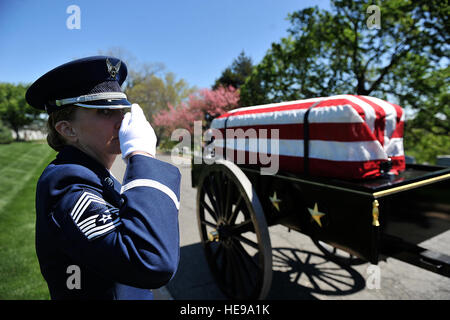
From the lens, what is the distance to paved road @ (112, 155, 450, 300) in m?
2.76

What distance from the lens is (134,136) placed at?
Result: 0.88m

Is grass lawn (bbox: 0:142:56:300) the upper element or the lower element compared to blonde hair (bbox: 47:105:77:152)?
lower

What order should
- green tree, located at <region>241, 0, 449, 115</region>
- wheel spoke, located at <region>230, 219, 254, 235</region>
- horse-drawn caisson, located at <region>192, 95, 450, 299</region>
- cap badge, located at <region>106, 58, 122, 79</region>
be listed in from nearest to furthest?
cap badge, located at <region>106, 58, 122, 79</region>
horse-drawn caisson, located at <region>192, 95, 450, 299</region>
wheel spoke, located at <region>230, 219, 254, 235</region>
green tree, located at <region>241, 0, 449, 115</region>

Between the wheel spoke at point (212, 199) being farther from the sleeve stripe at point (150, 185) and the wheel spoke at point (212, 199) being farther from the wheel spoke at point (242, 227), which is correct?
the sleeve stripe at point (150, 185)

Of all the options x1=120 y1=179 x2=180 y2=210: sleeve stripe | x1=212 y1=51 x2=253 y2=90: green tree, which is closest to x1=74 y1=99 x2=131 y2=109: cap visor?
x1=120 y1=179 x2=180 y2=210: sleeve stripe

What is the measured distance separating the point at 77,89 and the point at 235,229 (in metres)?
2.02

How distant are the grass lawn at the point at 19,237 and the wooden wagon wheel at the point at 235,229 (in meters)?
1.51

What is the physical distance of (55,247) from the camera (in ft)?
2.81

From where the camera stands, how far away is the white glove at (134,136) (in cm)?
87

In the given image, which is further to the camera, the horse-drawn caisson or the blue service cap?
the horse-drawn caisson

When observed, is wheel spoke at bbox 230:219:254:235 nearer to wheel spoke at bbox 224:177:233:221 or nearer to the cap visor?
wheel spoke at bbox 224:177:233:221

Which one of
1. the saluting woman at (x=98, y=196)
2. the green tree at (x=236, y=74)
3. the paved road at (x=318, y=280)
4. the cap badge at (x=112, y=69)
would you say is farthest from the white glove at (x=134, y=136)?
the green tree at (x=236, y=74)

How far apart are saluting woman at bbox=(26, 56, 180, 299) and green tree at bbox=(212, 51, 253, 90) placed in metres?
22.4
